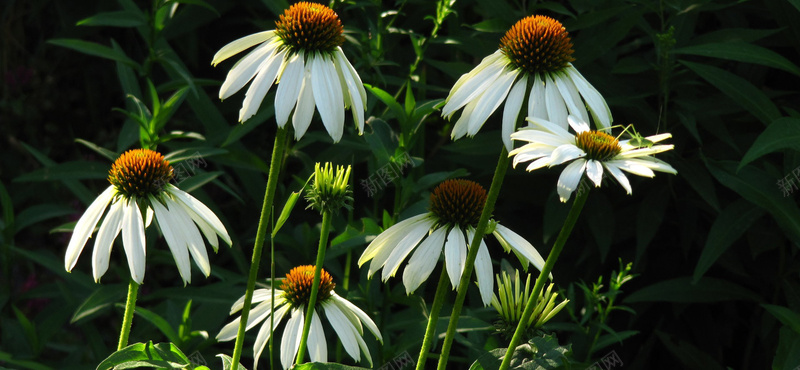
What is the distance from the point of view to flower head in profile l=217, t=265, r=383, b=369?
3.30 feet

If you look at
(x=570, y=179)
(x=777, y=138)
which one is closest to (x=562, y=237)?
(x=570, y=179)

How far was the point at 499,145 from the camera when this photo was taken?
1.67m

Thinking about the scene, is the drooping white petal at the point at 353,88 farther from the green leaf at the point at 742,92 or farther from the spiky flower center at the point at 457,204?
the green leaf at the point at 742,92

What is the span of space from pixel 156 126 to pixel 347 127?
1.48 feet

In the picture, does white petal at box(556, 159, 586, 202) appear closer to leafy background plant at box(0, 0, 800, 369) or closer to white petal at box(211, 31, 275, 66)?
white petal at box(211, 31, 275, 66)

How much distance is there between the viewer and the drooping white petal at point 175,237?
0.83 m

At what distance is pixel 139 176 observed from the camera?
0.88 metres

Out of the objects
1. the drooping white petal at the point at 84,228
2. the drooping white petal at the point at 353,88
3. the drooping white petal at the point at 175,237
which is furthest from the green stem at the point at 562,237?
the drooping white petal at the point at 84,228

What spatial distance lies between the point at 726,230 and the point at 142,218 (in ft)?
3.61

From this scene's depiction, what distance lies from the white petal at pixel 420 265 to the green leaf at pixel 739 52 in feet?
2.62

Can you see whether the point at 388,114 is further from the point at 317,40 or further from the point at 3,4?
the point at 3,4

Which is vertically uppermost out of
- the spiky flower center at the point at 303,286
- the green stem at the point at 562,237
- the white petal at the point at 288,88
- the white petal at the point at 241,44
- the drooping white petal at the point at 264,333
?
the white petal at the point at 241,44

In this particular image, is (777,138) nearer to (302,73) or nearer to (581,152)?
(581,152)

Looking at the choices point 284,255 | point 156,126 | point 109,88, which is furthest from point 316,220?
point 109,88
